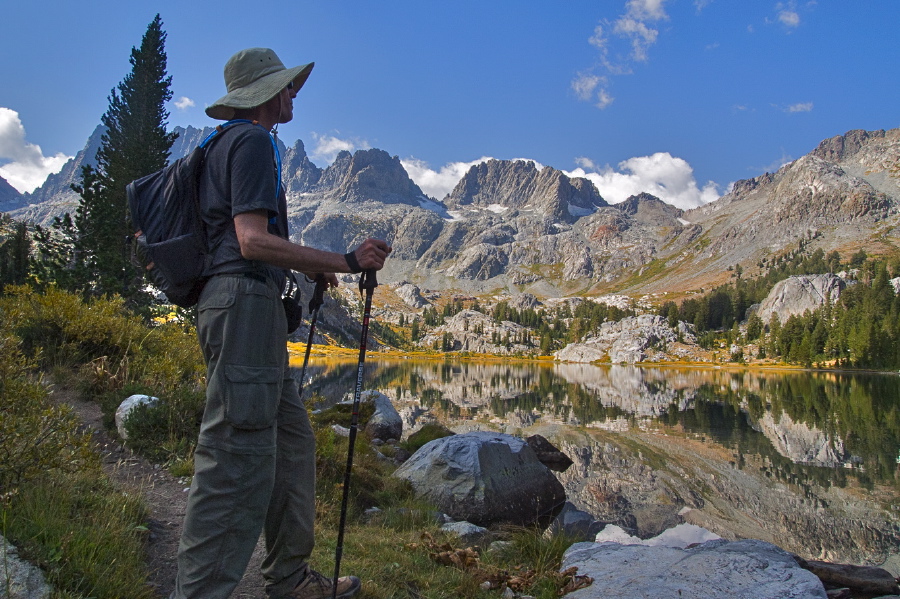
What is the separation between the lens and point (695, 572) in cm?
555

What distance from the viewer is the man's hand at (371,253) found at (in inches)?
142

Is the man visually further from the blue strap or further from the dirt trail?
the dirt trail

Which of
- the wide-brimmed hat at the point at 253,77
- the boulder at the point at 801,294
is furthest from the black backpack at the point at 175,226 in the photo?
the boulder at the point at 801,294

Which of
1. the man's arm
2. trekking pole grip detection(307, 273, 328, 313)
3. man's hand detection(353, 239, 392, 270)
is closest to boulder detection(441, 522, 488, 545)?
trekking pole grip detection(307, 273, 328, 313)

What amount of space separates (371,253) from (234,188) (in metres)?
0.99

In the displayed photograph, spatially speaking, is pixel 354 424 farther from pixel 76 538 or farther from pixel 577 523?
pixel 577 523

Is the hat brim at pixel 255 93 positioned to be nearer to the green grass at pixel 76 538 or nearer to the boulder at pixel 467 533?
the green grass at pixel 76 538

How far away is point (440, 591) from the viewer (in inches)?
190

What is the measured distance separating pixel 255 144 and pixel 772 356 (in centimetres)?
15318

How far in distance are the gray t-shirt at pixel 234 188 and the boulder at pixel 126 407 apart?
246 inches

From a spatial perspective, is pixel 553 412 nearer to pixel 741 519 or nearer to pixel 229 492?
pixel 741 519

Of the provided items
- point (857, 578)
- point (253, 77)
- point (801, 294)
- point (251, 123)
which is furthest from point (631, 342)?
point (251, 123)

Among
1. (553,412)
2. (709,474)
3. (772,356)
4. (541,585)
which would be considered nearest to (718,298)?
(772,356)

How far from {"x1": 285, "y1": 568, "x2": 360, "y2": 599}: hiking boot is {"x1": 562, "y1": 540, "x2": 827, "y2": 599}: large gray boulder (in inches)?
99.6
